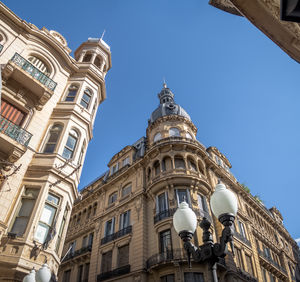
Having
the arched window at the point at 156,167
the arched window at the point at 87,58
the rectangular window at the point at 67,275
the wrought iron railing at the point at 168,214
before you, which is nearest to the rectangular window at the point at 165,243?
the wrought iron railing at the point at 168,214

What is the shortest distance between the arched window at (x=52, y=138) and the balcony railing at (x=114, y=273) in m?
13.1

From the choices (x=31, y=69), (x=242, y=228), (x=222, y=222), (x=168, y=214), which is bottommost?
(x=222, y=222)

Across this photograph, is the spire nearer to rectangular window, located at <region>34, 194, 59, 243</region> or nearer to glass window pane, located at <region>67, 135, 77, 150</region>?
glass window pane, located at <region>67, 135, 77, 150</region>

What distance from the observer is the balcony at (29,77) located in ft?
35.3

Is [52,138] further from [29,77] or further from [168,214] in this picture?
[168,214]

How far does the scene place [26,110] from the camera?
1109 cm

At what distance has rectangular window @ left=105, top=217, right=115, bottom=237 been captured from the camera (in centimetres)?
2340

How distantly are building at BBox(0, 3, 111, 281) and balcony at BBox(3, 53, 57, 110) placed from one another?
40mm

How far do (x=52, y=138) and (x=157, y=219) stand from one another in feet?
39.4

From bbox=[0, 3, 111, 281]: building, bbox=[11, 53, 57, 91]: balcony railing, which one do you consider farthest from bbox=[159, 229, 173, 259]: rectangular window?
Result: bbox=[11, 53, 57, 91]: balcony railing

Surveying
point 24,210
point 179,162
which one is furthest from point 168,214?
point 24,210

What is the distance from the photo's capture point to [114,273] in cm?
1958

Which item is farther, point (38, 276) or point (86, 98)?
point (86, 98)

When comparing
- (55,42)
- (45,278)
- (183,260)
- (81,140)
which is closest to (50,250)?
(45,278)
